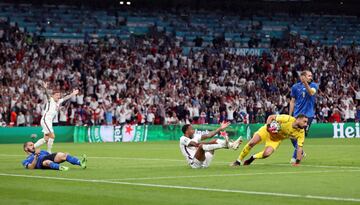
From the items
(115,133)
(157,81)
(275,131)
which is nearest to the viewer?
(275,131)

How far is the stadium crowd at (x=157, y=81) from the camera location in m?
44.1

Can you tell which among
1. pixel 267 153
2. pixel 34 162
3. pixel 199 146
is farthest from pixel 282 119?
pixel 34 162

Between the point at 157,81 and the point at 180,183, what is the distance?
107 feet

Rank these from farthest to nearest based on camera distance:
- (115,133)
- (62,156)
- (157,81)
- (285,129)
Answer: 1. (157,81)
2. (115,133)
3. (285,129)
4. (62,156)

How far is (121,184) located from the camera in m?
16.1

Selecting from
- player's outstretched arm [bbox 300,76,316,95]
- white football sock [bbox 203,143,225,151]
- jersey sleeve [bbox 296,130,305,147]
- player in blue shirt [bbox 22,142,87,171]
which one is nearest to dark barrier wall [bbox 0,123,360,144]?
player's outstretched arm [bbox 300,76,316,95]

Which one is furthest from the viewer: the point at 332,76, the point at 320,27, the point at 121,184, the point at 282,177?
the point at 320,27

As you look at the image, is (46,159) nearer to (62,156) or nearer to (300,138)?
(62,156)

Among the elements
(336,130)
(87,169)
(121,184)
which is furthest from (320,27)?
(121,184)

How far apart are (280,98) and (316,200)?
38.4m

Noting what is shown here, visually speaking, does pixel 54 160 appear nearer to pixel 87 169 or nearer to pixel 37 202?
pixel 87 169

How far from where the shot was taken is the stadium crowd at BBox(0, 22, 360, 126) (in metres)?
44.1

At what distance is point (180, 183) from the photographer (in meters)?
16.2

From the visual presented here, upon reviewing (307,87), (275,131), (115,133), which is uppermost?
(307,87)
